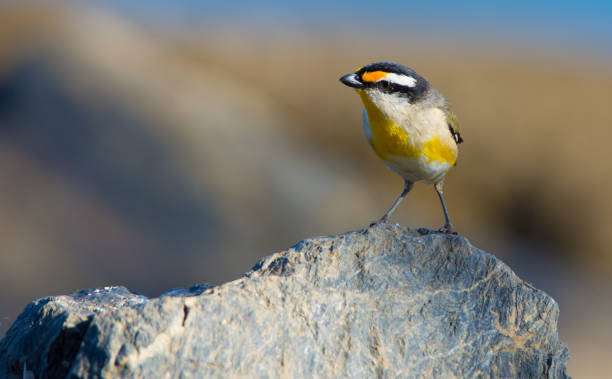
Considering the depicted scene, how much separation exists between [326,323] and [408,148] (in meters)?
1.60

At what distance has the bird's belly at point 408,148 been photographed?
4.09 m

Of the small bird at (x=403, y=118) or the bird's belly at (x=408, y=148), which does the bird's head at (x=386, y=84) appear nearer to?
the small bird at (x=403, y=118)

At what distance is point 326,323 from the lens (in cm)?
297

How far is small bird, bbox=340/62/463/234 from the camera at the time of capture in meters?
4.00

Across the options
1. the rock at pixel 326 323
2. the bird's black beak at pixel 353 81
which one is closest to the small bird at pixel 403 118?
the bird's black beak at pixel 353 81

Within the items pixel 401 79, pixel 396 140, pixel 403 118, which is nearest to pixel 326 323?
pixel 396 140

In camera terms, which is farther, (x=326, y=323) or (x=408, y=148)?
(x=408, y=148)

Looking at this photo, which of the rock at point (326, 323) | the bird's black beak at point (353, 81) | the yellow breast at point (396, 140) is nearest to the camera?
the rock at point (326, 323)

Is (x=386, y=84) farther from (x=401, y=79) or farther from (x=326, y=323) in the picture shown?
(x=326, y=323)

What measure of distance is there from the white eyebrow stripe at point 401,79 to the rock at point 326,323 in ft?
3.35

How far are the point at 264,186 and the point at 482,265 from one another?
7.76m

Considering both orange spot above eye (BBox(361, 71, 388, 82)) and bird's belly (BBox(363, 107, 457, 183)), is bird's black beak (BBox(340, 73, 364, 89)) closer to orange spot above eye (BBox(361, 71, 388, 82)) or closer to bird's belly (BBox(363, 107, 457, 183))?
orange spot above eye (BBox(361, 71, 388, 82))

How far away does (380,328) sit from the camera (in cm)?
309

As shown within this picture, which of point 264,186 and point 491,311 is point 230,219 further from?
Answer: point 491,311
